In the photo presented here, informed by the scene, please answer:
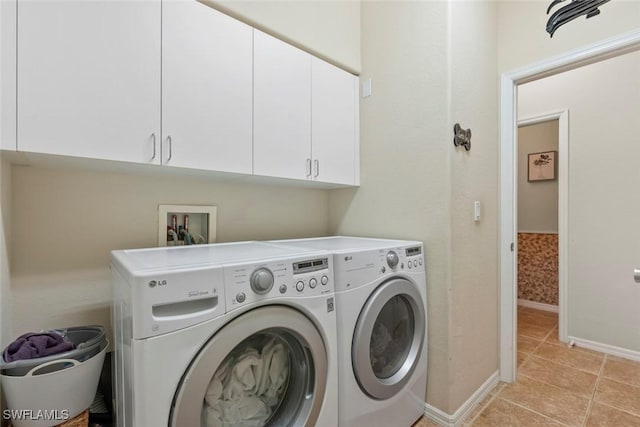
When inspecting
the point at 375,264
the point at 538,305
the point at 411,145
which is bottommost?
the point at 538,305

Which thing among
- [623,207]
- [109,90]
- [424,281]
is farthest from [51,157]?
[623,207]

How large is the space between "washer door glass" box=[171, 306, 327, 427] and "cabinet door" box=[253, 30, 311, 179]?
0.82 meters

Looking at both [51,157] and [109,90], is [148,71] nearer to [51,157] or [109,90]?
[109,90]

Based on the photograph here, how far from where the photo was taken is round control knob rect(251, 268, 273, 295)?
910 millimetres

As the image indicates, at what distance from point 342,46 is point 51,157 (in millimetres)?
1645

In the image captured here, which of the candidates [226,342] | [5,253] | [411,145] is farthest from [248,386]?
[411,145]

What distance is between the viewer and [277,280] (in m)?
0.97

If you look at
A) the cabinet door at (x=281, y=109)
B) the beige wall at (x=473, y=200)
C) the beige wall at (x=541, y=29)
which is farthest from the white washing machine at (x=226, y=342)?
the beige wall at (x=541, y=29)

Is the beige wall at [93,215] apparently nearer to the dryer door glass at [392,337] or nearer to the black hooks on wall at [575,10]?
the dryer door glass at [392,337]

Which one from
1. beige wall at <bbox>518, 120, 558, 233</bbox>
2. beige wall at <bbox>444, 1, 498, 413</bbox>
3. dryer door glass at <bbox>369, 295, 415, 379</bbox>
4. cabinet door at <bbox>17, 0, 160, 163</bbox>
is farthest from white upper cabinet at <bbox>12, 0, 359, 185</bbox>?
beige wall at <bbox>518, 120, 558, 233</bbox>

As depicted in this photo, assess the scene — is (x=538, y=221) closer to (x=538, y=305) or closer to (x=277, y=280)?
(x=538, y=305)

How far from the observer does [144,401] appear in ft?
2.43

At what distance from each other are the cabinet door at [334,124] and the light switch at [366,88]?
55mm

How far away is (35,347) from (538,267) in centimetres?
446
